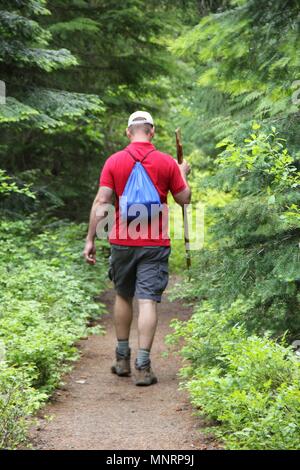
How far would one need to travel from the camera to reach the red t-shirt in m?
7.00

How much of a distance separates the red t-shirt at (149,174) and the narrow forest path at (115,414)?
1369 mm

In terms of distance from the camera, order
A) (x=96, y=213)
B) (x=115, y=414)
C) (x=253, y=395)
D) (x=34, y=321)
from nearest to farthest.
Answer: (x=253, y=395) < (x=115, y=414) < (x=34, y=321) < (x=96, y=213)

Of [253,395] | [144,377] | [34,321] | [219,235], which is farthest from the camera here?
[34,321]

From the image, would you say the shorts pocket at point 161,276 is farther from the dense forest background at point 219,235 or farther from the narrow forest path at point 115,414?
the narrow forest path at point 115,414

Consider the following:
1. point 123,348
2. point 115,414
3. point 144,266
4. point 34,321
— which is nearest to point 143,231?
point 144,266

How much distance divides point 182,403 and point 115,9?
851 centimetres

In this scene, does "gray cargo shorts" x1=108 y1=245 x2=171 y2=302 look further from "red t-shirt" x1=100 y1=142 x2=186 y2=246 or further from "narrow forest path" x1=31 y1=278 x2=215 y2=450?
"narrow forest path" x1=31 y1=278 x2=215 y2=450

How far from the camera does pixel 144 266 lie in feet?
23.1

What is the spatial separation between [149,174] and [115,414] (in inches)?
90.0

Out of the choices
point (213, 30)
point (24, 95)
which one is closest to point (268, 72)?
point (213, 30)

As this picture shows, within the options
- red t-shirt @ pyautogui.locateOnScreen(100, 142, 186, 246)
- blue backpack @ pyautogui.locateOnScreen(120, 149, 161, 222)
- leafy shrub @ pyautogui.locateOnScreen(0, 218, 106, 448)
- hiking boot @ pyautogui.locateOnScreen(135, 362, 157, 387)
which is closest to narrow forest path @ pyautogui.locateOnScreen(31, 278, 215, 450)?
hiking boot @ pyautogui.locateOnScreen(135, 362, 157, 387)

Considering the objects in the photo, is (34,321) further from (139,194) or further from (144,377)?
(139,194)

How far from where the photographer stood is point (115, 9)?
1280 centimetres

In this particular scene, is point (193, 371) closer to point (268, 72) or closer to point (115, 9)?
point (268, 72)
